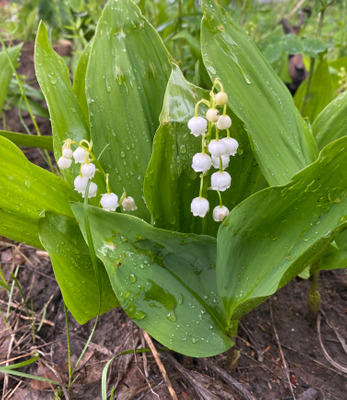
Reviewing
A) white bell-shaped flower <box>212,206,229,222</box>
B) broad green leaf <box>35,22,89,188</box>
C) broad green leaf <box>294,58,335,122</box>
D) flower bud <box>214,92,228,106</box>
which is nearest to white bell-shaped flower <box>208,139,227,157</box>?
flower bud <box>214,92,228,106</box>

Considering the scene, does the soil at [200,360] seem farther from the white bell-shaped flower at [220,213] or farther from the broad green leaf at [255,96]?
the broad green leaf at [255,96]

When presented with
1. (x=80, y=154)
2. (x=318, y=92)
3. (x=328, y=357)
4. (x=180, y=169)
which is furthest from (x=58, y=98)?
(x=318, y=92)

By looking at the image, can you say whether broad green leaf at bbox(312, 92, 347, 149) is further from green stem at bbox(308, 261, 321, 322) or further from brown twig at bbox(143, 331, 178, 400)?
brown twig at bbox(143, 331, 178, 400)

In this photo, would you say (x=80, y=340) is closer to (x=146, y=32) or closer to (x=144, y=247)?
(x=144, y=247)

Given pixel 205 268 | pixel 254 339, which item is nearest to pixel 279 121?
pixel 205 268

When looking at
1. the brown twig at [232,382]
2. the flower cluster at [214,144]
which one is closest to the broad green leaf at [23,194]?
the flower cluster at [214,144]
